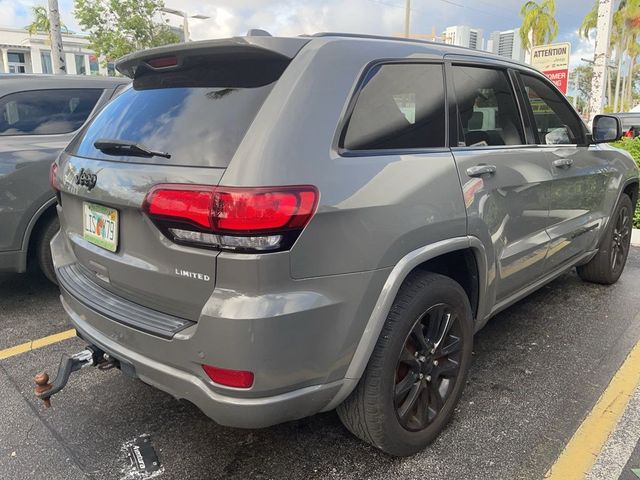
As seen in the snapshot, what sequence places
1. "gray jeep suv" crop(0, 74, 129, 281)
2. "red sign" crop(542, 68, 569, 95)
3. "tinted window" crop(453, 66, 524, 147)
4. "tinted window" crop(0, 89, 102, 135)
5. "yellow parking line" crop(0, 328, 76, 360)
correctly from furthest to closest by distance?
"red sign" crop(542, 68, 569, 95)
"tinted window" crop(0, 89, 102, 135)
"gray jeep suv" crop(0, 74, 129, 281)
"yellow parking line" crop(0, 328, 76, 360)
"tinted window" crop(453, 66, 524, 147)

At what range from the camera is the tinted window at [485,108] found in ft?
8.96

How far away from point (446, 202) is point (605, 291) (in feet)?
10.2

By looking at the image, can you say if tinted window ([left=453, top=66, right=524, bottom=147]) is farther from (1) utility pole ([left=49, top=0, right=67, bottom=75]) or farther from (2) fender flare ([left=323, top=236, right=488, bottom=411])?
(1) utility pole ([left=49, top=0, right=67, bottom=75])

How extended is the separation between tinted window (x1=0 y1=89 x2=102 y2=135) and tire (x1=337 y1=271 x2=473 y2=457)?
3.51m

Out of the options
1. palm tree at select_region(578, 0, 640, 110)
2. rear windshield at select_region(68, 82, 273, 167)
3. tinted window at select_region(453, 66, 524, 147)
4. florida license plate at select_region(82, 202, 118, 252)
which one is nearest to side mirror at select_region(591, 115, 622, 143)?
tinted window at select_region(453, 66, 524, 147)

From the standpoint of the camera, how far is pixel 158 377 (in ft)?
6.75

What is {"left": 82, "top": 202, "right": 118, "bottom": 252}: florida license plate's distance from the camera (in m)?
2.20

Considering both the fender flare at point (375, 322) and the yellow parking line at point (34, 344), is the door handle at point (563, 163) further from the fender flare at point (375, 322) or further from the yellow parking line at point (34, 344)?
the yellow parking line at point (34, 344)

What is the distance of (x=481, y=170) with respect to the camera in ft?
8.60

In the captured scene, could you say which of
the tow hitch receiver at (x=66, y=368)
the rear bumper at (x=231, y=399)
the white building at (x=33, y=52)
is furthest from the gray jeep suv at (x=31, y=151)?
the white building at (x=33, y=52)

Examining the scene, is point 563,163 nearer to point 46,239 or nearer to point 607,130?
point 607,130

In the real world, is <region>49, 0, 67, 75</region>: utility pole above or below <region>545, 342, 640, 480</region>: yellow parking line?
above

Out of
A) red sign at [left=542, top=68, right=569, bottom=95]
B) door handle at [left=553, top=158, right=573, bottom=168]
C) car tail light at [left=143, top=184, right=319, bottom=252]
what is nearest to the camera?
car tail light at [left=143, top=184, right=319, bottom=252]

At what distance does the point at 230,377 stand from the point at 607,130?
3.56m
